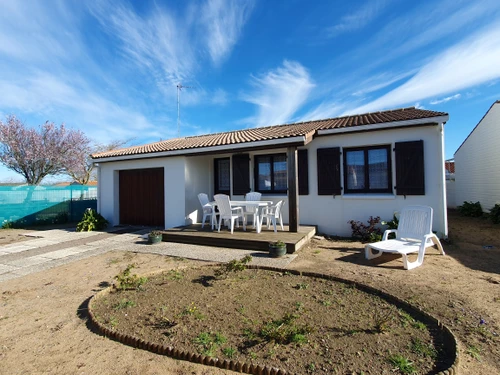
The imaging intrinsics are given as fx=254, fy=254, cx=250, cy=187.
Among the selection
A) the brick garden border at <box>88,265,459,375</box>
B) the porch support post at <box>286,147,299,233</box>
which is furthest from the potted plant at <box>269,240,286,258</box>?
the brick garden border at <box>88,265,459,375</box>

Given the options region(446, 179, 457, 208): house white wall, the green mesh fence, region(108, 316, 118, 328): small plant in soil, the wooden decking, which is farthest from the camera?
region(446, 179, 457, 208): house white wall

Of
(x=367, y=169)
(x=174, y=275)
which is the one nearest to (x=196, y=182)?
(x=174, y=275)

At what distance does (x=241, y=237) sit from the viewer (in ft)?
22.0

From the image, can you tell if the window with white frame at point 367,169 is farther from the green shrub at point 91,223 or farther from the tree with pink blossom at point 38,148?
the tree with pink blossom at point 38,148

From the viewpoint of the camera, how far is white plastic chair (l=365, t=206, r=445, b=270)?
4.94 m

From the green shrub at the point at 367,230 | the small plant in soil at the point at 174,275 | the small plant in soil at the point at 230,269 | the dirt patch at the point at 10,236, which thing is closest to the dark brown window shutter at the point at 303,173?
the green shrub at the point at 367,230

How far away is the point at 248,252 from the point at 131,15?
26.7 feet

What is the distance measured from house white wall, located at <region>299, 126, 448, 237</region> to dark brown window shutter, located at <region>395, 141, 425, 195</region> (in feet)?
0.45

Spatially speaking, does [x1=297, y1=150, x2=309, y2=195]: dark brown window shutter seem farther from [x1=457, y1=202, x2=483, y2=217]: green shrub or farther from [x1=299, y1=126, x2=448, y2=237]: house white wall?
[x1=457, y1=202, x2=483, y2=217]: green shrub

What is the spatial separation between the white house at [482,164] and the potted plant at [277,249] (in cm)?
1159

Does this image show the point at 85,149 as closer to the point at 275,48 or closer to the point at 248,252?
the point at 275,48

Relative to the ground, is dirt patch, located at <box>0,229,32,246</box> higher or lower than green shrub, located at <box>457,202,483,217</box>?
lower

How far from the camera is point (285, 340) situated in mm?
2482

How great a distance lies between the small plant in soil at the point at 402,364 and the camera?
6.72 feet
